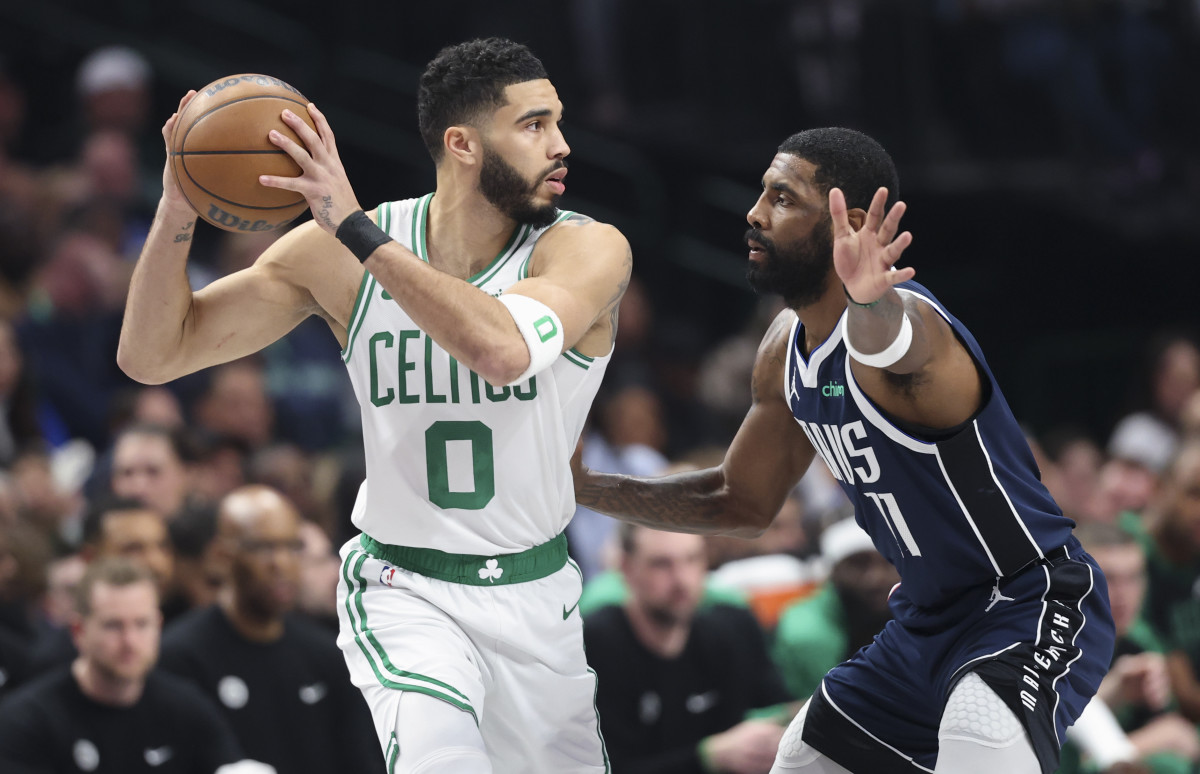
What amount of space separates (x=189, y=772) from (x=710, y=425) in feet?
16.2

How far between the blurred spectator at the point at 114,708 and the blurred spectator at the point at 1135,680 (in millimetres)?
3375

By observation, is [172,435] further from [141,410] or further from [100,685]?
[100,685]

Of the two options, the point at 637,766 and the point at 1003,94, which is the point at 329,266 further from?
the point at 1003,94

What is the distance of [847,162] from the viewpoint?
4.35 m

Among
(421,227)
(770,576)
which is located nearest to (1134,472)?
(770,576)

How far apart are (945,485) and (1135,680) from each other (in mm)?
2683

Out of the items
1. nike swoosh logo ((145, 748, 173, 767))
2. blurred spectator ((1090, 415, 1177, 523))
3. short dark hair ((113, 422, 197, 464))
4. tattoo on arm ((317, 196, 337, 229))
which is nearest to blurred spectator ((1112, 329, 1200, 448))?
blurred spectator ((1090, 415, 1177, 523))

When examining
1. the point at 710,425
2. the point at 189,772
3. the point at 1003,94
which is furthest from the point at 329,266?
the point at 1003,94

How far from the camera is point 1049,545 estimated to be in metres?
4.16

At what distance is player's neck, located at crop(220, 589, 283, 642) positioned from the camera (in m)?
6.25

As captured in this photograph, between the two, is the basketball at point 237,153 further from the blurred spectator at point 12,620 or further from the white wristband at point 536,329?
the blurred spectator at point 12,620

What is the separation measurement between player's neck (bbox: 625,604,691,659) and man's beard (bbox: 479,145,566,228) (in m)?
2.56

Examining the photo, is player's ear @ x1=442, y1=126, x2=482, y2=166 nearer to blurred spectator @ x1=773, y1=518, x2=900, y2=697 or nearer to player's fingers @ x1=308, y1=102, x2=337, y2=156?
player's fingers @ x1=308, y1=102, x2=337, y2=156

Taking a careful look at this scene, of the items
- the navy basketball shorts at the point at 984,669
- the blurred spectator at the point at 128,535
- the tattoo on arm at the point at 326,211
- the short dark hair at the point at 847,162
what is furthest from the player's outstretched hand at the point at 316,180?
the blurred spectator at the point at 128,535
